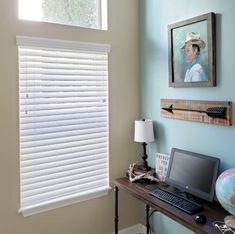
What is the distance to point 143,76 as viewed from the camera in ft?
9.52

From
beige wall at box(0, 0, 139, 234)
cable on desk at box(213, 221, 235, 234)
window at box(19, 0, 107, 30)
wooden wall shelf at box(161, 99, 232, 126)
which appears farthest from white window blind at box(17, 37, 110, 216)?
cable on desk at box(213, 221, 235, 234)

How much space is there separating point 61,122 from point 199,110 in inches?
48.1

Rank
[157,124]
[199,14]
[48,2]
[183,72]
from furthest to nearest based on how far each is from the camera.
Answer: [157,124], [48,2], [183,72], [199,14]

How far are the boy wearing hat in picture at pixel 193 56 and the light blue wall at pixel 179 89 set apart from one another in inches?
4.1

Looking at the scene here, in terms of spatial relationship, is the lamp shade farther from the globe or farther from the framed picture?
the globe

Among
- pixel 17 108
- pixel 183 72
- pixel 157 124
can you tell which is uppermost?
pixel 183 72

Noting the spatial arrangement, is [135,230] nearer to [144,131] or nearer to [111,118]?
[144,131]

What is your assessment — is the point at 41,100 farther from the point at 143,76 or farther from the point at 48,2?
the point at 143,76

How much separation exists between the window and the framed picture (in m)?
0.76

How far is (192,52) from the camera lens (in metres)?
2.26

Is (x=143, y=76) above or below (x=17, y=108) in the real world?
above

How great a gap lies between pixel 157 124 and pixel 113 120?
17.8 inches

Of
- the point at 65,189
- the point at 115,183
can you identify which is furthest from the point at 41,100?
the point at 115,183

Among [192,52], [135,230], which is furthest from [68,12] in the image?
[135,230]
